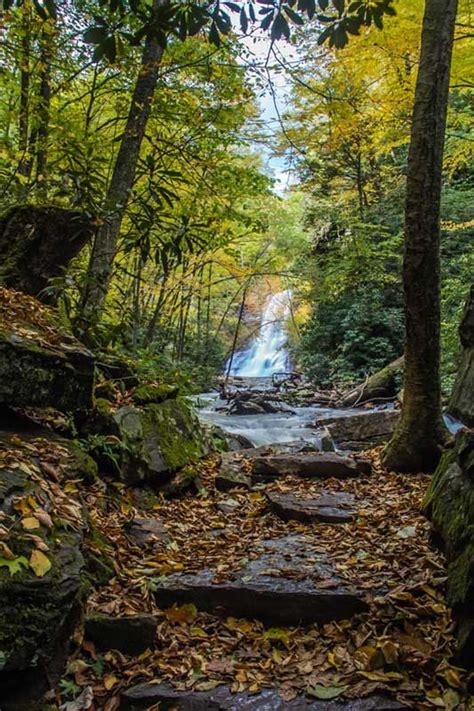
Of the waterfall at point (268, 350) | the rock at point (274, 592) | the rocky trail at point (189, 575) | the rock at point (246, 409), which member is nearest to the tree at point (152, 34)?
the rocky trail at point (189, 575)

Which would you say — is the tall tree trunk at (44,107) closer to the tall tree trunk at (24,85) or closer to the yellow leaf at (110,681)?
the tall tree trunk at (24,85)

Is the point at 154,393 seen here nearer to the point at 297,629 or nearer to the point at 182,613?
the point at 182,613

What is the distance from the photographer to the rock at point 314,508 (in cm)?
357

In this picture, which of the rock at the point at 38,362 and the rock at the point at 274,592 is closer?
the rock at the point at 274,592

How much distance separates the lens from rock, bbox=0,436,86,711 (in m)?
1.77

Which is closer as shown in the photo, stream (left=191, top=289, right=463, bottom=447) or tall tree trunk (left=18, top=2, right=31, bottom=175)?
tall tree trunk (left=18, top=2, right=31, bottom=175)

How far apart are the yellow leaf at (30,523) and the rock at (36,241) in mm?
→ 2511

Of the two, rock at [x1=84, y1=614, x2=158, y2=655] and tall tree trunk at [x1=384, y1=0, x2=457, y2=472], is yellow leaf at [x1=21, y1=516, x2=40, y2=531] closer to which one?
rock at [x1=84, y1=614, x2=158, y2=655]

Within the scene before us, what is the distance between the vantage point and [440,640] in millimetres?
2072

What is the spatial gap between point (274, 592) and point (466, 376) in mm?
3930

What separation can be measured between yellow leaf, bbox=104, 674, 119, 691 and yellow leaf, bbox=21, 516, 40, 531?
0.71m

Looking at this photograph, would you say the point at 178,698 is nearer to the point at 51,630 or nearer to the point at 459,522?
the point at 51,630

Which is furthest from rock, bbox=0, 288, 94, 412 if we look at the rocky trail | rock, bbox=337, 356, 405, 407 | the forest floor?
rock, bbox=337, 356, 405, 407

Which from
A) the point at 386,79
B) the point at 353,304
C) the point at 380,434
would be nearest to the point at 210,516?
the point at 380,434
